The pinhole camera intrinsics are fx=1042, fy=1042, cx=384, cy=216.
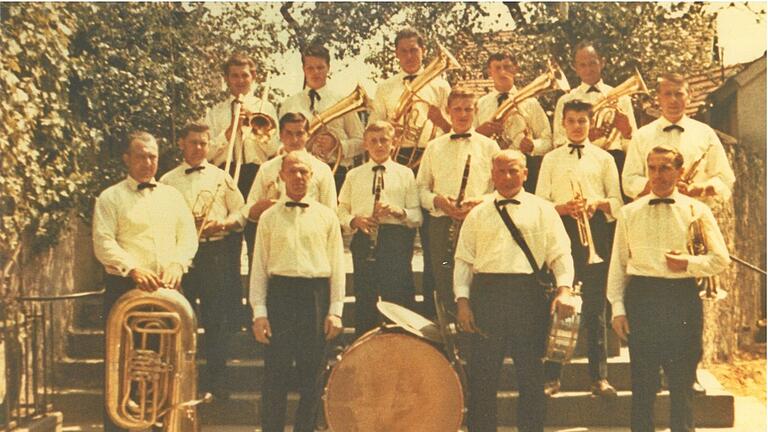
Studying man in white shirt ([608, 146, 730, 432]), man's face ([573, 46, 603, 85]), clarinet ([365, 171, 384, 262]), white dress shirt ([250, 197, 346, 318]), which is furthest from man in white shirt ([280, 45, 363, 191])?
man in white shirt ([608, 146, 730, 432])

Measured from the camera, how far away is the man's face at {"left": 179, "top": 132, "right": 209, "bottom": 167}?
6.29 m

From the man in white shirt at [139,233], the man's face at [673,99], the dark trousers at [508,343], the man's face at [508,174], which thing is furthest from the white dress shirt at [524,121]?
the man in white shirt at [139,233]

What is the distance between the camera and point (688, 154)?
6121mm

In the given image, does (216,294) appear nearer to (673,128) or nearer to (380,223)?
(380,223)

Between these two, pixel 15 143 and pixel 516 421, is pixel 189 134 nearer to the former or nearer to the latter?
pixel 15 143

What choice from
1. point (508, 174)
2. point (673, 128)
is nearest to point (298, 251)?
point (508, 174)

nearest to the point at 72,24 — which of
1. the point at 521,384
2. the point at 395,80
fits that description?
the point at 395,80

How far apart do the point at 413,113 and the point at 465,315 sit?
1.47m

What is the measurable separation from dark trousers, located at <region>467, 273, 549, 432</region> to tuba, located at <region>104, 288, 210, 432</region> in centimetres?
155

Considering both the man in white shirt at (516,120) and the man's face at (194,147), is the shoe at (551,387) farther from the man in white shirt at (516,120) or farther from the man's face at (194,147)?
the man's face at (194,147)

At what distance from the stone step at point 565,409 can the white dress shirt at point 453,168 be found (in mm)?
1226

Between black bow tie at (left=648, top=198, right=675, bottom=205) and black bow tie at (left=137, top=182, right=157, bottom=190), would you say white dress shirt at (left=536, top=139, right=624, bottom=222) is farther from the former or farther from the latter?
black bow tie at (left=137, top=182, right=157, bottom=190)

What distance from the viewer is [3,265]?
244 inches

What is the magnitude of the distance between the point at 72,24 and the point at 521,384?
3420mm
